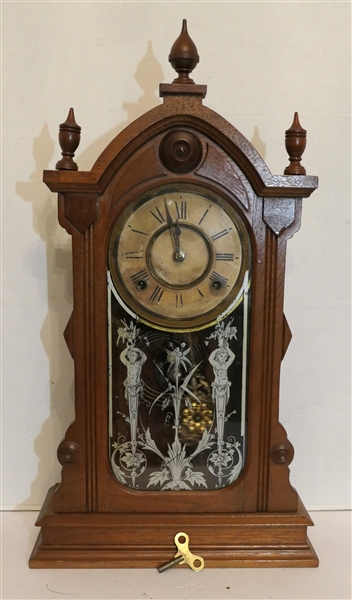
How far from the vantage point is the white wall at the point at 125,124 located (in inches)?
49.9

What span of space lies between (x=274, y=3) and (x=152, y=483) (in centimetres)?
113

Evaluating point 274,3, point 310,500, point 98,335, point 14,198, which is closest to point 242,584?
point 310,500

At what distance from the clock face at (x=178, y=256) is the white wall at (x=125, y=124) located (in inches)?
12.4

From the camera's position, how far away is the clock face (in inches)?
41.3

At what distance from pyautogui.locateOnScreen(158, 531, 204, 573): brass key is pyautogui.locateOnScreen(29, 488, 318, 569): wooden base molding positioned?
0.01 metres

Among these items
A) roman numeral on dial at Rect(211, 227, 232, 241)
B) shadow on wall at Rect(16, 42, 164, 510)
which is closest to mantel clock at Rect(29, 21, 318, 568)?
roman numeral on dial at Rect(211, 227, 232, 241)

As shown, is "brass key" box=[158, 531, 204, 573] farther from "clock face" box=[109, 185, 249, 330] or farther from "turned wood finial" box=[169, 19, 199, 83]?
"turned wood finial" box=[169, 19, 199, 83]

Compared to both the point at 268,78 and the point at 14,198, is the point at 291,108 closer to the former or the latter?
the point at 268,78

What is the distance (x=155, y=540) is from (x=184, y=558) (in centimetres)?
7

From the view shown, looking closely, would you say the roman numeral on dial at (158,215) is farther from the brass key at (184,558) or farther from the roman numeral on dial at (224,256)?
the brass key at (184,558)

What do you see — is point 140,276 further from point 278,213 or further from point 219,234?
point 278,213

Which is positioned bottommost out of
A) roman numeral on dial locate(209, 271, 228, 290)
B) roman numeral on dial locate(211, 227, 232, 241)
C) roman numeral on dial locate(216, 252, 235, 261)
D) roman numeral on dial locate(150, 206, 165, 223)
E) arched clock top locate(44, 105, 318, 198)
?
roman numeral on dial locate(209, 271, 228, 290)

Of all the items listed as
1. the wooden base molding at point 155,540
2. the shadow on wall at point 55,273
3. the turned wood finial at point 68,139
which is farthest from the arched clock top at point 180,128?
the wooden base molding at point 155,540

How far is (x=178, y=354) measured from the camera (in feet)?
3.57
